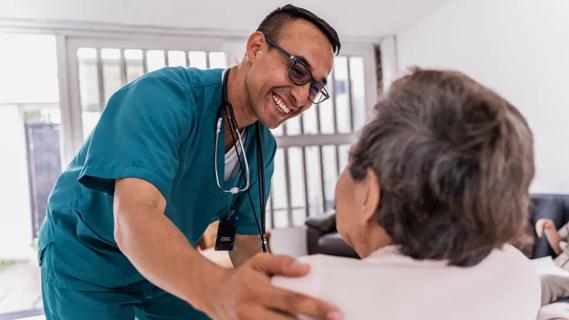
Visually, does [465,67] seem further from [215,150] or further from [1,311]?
[1,311]

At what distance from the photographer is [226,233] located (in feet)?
4.38

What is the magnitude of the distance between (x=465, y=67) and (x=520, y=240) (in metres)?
3.55

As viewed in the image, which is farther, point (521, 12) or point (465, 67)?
point (465, 67)

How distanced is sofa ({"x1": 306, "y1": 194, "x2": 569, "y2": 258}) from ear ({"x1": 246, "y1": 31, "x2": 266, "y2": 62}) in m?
1.67

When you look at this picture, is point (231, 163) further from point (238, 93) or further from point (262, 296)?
point (262, 296)

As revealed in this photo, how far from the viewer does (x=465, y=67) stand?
3.87 metres

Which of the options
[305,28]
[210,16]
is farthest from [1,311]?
[305,28]

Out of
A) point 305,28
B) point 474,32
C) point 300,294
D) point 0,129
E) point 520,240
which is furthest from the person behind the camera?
point 0,129

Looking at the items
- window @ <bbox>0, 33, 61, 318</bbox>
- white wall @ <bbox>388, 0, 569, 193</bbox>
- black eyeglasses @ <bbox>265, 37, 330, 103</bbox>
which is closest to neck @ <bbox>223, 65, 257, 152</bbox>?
black eyeglasses @ <bbox>265, 37, 330, 103</bbox>

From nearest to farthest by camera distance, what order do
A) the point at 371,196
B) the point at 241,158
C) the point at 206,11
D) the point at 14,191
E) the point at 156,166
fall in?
1. the point at 371,196
2. the point at 156,166
3. the point at 241,158
4. the point at 206,11
5. the point at 14,191

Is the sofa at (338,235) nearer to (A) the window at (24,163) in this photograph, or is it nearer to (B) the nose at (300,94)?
(B) the nose at (300,94)

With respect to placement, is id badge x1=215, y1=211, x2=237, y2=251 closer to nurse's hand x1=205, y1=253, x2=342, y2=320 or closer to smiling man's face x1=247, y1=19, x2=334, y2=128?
smiling man's face x1=247, y1=19, x2=334, y2=128

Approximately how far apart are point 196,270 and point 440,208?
357mm

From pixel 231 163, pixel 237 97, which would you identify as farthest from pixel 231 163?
pixel 237 97
